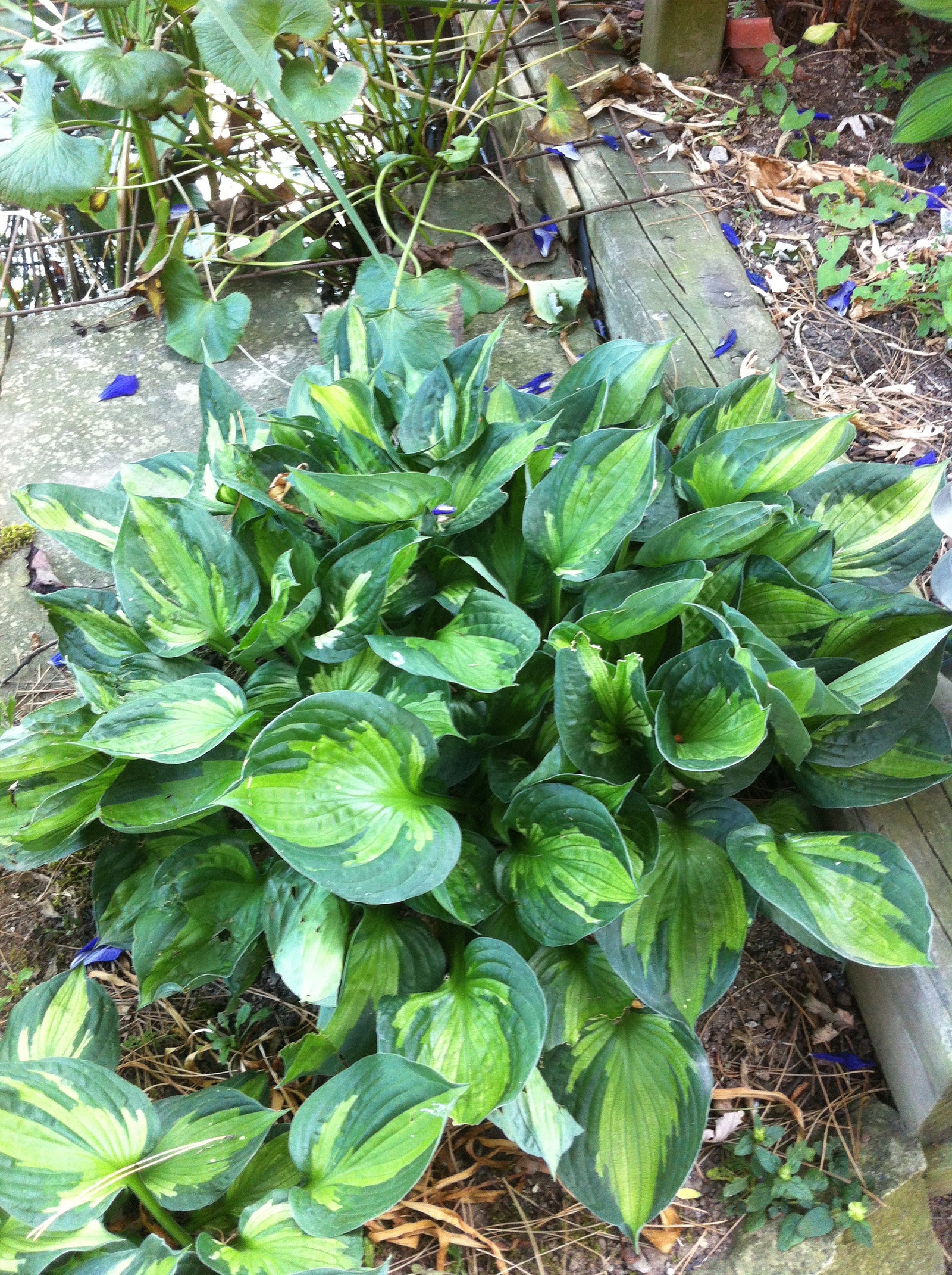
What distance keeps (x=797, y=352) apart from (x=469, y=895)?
50.5 inches

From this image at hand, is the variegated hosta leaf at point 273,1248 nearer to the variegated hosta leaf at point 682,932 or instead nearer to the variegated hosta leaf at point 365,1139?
the variegated hosta leaf at point 365,1139

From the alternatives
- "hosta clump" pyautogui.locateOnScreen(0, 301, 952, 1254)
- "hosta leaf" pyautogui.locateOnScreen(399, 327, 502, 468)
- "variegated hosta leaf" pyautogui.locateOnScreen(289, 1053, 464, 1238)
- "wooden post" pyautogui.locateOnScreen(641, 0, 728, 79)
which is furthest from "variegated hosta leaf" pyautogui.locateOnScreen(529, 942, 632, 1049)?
"wooden post" pyautogui.locateOnScreen(641, 0, 728, 79)

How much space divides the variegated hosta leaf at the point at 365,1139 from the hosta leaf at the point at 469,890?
0.59ft

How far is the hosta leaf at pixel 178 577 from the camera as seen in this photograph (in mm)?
1204

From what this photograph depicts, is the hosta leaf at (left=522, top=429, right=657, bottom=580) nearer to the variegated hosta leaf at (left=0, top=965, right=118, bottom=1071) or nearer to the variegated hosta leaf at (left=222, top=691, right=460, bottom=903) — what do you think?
the variegated hosta leaf at (left=222, top=691, right=460, bottom=903)

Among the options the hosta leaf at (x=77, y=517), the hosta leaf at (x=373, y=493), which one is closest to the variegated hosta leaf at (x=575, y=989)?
the hosta leaf at (x=373, y=493)

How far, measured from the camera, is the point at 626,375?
1.41 m

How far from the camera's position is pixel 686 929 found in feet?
3.53

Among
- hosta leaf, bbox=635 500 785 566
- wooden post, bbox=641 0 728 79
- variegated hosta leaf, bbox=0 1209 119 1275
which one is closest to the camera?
variegated hosta leaf, bbox=0 1209 119 1275

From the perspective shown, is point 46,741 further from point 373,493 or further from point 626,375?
point 626,375

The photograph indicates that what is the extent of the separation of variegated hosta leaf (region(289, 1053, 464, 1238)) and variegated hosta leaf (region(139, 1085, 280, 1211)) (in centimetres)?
6

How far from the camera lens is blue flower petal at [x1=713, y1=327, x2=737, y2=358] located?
70.0 inches

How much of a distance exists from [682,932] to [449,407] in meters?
0.77

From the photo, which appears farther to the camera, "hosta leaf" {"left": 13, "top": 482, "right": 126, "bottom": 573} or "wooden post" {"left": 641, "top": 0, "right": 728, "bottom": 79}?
"wooden post" {"left": 641, "top": 0, "right": 728, "bottom": 79}
